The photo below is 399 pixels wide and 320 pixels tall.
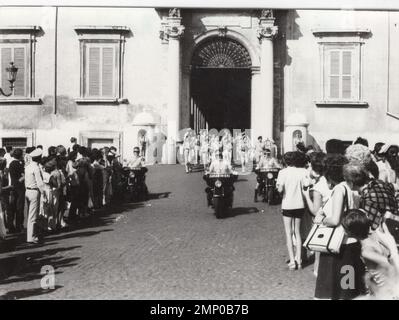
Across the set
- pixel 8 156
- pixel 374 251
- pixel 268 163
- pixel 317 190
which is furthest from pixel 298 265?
pixel 8 156

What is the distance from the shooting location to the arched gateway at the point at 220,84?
865 cm

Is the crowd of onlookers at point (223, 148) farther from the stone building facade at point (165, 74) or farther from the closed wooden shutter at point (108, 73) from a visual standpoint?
the closed wooden shutter at point (108, 73)

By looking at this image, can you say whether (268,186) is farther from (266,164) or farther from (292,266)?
(292,266)

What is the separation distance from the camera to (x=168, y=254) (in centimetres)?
631

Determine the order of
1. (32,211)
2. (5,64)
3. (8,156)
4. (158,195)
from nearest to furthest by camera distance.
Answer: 1. (5,64)
2. (32,211)
3. (158,195)
4. (8,156)

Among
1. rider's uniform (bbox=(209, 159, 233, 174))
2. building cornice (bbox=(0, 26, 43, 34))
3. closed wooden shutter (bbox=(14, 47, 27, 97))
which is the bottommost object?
rider's uniform (bbox=(209, 159, 233, 174))

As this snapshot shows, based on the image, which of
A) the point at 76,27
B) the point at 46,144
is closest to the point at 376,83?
the point at 76,27

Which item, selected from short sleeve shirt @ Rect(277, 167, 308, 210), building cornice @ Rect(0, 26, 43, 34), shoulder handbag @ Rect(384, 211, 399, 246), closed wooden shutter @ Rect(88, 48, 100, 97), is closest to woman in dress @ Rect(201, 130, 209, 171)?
closed wooden shutter @ Rect(88, 48, 100, 97)

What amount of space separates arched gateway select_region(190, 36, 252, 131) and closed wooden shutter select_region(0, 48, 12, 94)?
2665mm

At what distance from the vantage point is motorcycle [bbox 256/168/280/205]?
808 centimetres

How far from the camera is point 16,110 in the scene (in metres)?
6.72

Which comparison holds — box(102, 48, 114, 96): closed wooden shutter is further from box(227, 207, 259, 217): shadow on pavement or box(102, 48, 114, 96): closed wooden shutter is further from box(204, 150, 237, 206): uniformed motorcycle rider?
box(227, 207, 259, 217): shadow on pavement

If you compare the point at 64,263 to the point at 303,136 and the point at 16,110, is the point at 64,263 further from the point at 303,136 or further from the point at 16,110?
the point at 303,136

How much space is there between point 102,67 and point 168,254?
234 centimetres
